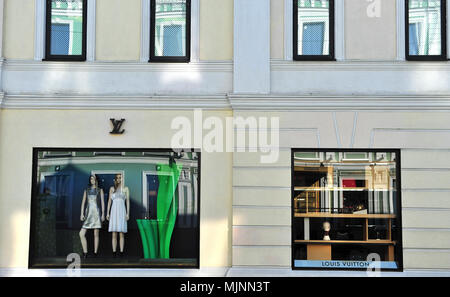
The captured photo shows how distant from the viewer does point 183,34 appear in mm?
9742

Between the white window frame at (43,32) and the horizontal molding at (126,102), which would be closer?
the horizontal molding at (126,102)

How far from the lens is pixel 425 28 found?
959cm

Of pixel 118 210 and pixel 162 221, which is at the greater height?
pixel 118 210

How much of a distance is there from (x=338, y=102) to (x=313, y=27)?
55.6 inches

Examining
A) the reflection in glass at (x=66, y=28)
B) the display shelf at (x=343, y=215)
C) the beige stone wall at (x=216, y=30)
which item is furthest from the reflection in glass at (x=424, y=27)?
the reflection in glass at (x=66, y=28)

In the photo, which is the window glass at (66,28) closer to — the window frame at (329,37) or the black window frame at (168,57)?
the black window frame at (168,57)

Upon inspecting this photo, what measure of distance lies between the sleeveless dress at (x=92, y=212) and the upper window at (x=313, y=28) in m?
4.21

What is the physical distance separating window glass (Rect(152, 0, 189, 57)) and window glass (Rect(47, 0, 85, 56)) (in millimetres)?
1305

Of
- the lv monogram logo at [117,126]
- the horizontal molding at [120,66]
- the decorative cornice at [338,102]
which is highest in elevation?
the horizontal molding at [120,66]

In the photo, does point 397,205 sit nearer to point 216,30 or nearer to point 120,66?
point 216,30

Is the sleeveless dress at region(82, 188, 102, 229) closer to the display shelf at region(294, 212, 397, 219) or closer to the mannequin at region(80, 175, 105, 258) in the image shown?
the mannequin at region(80, 175, 105, 258)

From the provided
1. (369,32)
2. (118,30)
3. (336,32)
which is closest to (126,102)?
(118,30)

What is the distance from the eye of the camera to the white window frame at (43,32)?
31.6 feet
